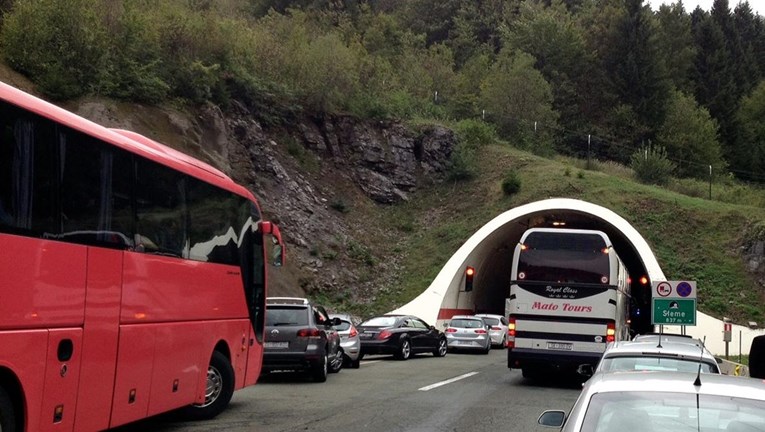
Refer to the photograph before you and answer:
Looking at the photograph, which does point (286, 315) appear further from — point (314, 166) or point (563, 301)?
point (314, 166)

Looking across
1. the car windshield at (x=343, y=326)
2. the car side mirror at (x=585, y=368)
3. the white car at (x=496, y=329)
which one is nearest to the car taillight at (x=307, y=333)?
the car windshield at (x=343, y=326)

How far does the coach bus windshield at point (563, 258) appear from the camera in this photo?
19.2m

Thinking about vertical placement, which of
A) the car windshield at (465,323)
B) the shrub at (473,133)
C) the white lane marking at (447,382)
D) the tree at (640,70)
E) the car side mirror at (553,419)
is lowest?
the white lane marking at (447,382)

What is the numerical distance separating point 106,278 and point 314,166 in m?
38.0

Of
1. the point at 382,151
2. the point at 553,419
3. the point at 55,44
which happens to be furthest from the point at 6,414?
the point at 382,151

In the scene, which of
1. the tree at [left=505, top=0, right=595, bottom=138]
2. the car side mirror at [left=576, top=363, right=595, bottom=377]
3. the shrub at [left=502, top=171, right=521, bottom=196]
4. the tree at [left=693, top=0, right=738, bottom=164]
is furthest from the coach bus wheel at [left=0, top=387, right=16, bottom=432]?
the tree at [left=693, top=0, right=738, bottom=164]

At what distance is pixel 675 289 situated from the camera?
27.8 meters

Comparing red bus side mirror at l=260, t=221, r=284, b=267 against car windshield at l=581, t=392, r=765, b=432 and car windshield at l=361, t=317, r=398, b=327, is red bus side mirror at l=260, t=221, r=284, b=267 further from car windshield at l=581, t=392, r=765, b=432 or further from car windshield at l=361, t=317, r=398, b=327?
car windshield at l=361, t=317, r=398, b=327

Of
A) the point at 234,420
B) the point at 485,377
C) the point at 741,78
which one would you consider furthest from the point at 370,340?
the point at 741,78

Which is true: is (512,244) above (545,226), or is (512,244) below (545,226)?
below

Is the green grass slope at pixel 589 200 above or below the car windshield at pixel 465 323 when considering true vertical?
above

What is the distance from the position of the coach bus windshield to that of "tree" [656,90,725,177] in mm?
57320

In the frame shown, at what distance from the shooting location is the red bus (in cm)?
700

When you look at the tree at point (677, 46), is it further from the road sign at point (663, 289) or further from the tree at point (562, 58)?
the road sign at point (663, 289)
